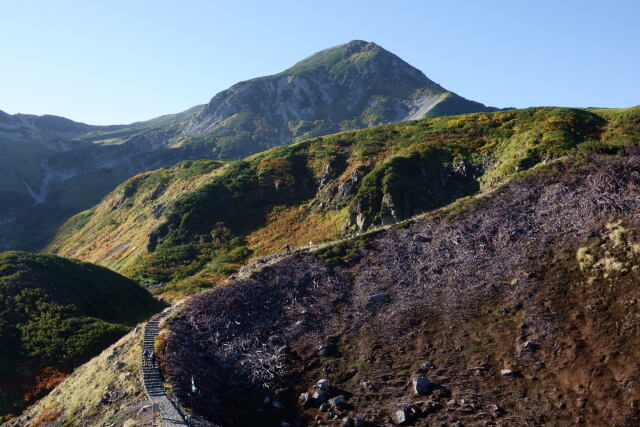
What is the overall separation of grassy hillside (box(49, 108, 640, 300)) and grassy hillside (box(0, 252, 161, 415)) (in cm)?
792

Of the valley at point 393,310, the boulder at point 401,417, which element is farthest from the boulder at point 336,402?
the boulder at point 401,417

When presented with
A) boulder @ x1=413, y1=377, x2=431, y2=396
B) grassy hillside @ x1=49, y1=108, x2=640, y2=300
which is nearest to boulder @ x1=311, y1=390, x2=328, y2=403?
boulder @ x1=413, y1=377, x2=431, y2=396

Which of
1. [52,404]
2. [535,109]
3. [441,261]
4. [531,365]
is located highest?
[535,109]

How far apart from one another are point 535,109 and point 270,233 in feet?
118

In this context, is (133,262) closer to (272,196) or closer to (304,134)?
(272,196)

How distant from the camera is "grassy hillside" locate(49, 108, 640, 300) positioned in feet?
149

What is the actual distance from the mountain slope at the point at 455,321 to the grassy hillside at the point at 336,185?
31.8 ft

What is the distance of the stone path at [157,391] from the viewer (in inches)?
683

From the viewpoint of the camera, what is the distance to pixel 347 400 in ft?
61.5

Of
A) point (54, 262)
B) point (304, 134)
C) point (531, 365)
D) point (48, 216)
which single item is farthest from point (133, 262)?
point (304, 134)

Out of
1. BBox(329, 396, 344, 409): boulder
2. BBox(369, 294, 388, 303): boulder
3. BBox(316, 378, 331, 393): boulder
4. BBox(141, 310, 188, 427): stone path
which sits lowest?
BBox(329, 396, 344, 409): boulder

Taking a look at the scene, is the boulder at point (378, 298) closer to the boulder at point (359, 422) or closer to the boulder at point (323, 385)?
the boulder at point (323, 385)

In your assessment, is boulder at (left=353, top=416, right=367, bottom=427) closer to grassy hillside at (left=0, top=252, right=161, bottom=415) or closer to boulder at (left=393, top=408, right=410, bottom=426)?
boulder at (left=393, top=408, right=410, bottom=426)

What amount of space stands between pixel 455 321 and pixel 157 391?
14.3 meters
